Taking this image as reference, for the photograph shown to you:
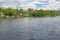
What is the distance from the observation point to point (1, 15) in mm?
9016

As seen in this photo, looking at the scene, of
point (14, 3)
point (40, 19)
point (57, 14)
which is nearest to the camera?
point (57, 14)

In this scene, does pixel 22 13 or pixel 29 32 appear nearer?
pixel 29 32

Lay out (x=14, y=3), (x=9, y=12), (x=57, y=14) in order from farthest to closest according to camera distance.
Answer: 1. (x=14, y=3)
2. (x=57, y=14)
3. (x=9, y=12)

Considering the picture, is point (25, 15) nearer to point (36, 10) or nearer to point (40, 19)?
point (36, 10)

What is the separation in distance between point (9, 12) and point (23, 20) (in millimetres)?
1259

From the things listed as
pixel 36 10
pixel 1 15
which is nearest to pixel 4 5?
pixel 1 15

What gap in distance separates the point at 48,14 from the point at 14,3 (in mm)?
1721

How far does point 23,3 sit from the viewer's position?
1024 cm

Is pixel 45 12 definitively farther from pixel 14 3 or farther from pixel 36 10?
pixel 14 3

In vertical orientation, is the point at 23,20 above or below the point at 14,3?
below

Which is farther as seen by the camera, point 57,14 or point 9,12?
point 57,14

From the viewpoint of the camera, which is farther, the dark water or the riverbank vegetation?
A: the riverbank vegetation

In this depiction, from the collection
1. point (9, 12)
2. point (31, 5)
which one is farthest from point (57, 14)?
point (9, 12)

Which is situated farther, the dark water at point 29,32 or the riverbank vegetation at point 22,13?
the riverbank vegetation at point 22,13
